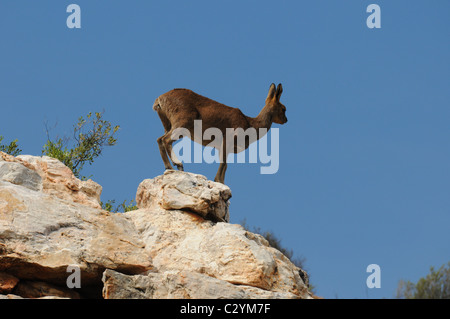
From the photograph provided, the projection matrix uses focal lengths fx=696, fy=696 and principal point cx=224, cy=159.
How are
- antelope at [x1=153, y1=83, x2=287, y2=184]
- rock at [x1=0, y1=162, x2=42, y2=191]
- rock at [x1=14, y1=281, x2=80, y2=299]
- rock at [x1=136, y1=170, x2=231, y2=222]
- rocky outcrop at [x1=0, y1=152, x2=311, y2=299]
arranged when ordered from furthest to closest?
antelope at [x1=153, y1=83, x2=287, y2=184] < rock at [x1=136, y1=170, x2=231, y2=222] < rock at [x1=0, y1=162, x2=42, y2=191] < rock at [x1=14, y1=281, x2=80, y2=299] < rocky outcrop at [x1=0, y1=152, x2=311, y2=299]

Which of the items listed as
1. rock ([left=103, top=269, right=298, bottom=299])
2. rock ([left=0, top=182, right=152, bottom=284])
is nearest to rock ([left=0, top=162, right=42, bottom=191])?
rock ([left=0, top=182, right=152, bottom=284])

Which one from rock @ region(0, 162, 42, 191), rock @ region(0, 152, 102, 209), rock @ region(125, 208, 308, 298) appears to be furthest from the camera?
rock @ region(0, 152, 102, 209)

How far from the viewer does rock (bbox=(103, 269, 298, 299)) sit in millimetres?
10000

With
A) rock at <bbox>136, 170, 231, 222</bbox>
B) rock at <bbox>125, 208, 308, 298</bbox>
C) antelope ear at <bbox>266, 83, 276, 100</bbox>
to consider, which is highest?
antelope ear at <bbox>266, 83, 276, 100</bbox>

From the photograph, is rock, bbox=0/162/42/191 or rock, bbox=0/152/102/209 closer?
rock, bbox=0/162/42/191

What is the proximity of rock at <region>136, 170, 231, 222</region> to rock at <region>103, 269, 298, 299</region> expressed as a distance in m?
2.65

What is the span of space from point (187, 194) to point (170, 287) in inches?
125

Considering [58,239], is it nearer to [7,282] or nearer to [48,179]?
[7,282]

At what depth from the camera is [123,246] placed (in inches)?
449

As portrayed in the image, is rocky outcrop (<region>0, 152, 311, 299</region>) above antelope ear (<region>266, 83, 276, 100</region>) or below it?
below

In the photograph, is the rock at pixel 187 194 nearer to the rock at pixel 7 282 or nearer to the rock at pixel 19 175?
the rock at pixel 19 175

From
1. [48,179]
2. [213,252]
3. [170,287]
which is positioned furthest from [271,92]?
[170,287]

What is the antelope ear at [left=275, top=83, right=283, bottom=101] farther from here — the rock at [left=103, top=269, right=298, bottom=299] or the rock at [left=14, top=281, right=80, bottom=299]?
the rock at [left=14, top=281, right=80, bottom=299]

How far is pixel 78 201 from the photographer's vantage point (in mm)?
12719
